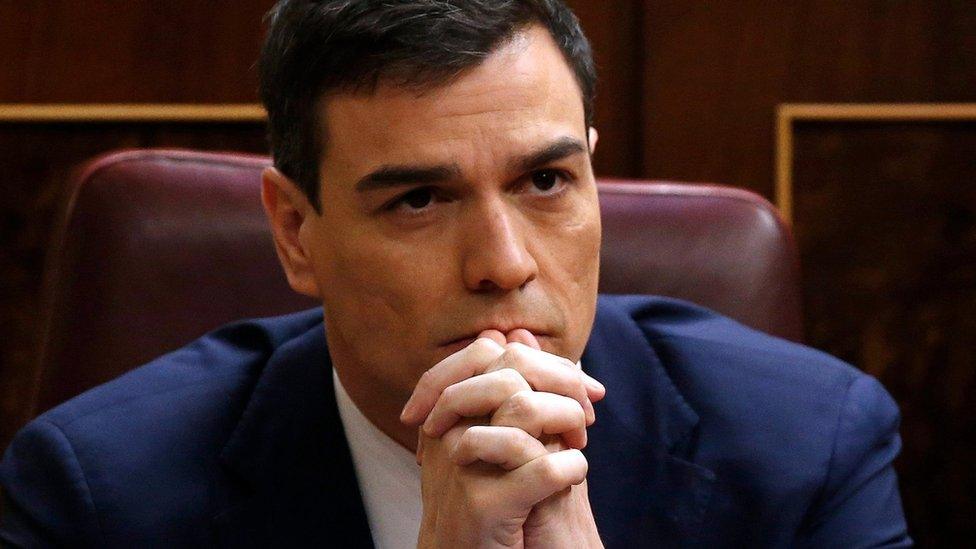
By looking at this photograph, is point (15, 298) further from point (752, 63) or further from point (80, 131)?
point (752, 63)

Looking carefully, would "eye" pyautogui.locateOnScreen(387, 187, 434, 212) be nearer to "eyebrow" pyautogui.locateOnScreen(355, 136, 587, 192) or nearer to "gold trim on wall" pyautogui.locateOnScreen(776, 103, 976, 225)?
"eyebrow" pyautogui.locateOnScreen(355, 136, 587, 192)

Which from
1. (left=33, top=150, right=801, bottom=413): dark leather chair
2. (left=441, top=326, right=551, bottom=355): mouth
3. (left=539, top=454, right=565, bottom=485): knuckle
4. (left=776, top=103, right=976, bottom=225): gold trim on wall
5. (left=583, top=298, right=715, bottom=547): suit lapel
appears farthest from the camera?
(left=776, top=103, right=976, bottom=225): gold trim on wall

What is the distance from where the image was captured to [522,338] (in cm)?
106

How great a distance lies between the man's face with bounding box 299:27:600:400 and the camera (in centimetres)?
107

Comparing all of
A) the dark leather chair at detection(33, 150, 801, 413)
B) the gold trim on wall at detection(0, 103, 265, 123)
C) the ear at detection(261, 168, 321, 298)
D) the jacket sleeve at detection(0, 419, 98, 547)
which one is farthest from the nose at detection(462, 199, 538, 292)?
the gold trim on wall at detection(0, 103, 265, 123)

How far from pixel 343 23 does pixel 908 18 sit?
3.70 feet

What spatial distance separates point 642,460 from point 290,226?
0.43 meters

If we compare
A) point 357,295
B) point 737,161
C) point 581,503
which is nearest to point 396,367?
point 357,295

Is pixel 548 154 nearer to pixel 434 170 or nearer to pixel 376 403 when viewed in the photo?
pixel 434 170

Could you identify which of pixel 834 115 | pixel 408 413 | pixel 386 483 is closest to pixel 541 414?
pixel 408 413

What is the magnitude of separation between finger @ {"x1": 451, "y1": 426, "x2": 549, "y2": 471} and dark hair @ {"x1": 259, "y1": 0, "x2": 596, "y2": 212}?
319mm

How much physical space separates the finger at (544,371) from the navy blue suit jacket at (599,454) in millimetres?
245

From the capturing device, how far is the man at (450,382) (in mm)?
1029

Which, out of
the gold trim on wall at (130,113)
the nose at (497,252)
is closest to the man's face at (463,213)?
the nose at (497,252)
